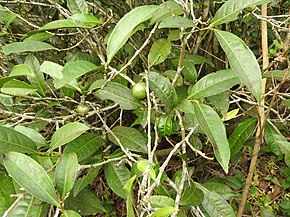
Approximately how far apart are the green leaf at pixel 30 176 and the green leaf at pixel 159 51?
1.32 feet

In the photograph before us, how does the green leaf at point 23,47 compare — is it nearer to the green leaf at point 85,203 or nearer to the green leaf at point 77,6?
the green leaf at point 77,6

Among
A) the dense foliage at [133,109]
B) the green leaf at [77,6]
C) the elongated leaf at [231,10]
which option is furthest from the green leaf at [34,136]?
the elongated leaf at [231,10]

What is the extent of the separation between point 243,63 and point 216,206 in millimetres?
436

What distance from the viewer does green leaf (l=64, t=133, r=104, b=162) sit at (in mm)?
1014

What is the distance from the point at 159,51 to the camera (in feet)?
3.33

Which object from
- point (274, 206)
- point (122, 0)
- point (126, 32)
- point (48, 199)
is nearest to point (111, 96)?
point (126, 32)

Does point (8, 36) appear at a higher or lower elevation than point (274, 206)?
higher

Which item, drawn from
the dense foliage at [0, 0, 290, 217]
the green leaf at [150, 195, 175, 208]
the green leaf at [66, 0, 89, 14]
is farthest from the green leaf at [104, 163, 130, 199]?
the green leaf at [66, 0, 89, 14]

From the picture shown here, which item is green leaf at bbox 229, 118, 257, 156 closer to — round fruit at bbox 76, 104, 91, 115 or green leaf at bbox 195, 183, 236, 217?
green leaf at bbox 195, 183, 236, 217

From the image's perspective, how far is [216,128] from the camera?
2.66 ft

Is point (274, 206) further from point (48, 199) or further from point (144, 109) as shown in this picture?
point (48, 199)

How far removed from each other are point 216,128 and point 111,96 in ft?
0.90

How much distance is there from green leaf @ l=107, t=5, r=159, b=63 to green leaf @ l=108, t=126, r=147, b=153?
30cm

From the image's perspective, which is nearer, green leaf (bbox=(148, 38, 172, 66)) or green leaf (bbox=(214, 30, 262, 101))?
green leaf (bbox=(214, 30, 262, 101))
